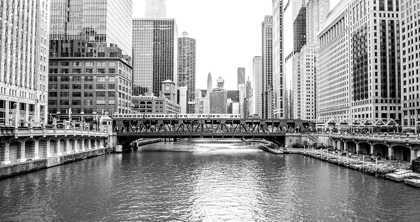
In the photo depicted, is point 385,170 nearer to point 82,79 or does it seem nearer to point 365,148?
point 365,148

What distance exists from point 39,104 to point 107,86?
48.7 m

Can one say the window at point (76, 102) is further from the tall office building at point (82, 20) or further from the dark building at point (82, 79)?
the tall office building at point (82, 20)

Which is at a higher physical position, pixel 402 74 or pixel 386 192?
pixel 402 74

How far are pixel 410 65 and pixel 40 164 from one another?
147m

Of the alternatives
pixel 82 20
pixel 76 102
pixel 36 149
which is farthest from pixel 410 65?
pixel 76 102

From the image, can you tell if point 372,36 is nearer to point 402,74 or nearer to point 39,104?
point 402,74

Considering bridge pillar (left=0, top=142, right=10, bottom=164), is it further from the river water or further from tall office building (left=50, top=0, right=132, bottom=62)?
tall office building (left=50, top=0, right=132, bottom=62)

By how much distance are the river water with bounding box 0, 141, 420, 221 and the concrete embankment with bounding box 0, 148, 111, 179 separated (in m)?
1.48

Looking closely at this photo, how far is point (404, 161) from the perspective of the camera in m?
82.8

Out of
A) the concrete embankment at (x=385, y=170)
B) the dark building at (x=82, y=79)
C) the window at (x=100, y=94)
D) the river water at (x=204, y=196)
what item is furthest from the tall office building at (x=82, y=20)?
the concrete embankment at (x=385, y=170)

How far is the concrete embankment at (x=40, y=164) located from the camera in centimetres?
6475

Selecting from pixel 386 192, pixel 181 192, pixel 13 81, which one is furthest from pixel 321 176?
pixel 13 81

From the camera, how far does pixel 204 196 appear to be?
176 feet

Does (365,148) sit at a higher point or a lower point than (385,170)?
higher
